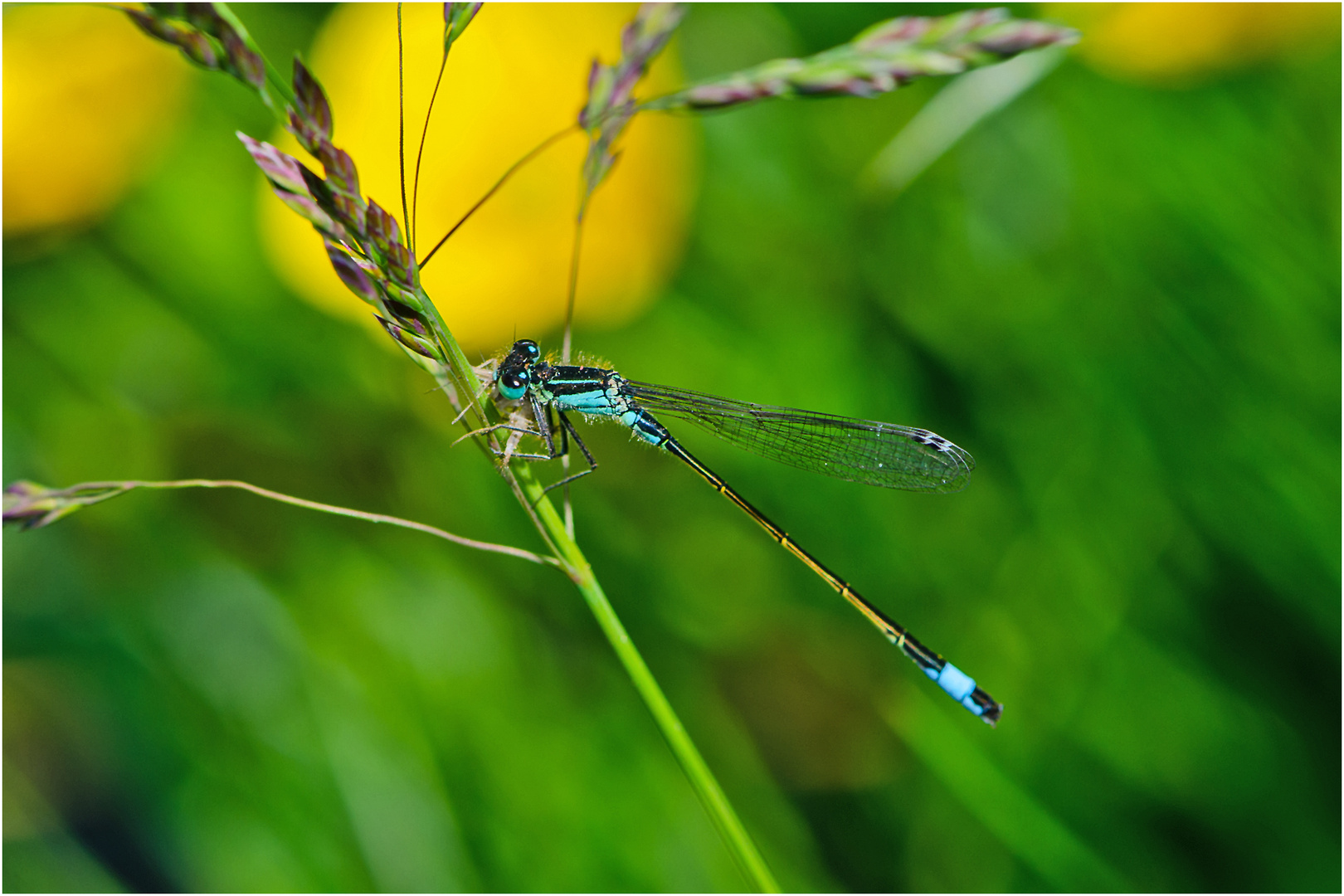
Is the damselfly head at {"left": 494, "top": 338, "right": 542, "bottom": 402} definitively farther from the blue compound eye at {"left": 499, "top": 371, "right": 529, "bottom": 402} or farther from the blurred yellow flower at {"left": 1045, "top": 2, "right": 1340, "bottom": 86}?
the blurred yellow flower at {"left": 1045, "top": 2, "right": 1340, "bottom": 86}

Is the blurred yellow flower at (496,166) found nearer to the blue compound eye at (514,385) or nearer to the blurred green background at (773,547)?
the blurred green background at (773,547)

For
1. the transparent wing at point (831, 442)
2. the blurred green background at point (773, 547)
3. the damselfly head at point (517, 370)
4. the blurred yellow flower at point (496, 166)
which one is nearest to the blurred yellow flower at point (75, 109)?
the blurred green background at point (773, 547)

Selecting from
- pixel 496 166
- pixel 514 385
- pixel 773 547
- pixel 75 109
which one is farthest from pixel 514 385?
pixel 75 109

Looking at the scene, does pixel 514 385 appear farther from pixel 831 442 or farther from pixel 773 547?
pixel 773 547

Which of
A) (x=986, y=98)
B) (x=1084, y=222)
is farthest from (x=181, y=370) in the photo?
(x=1084, y=222)

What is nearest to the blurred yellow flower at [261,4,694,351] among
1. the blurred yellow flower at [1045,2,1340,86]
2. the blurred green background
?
the blurred green background
